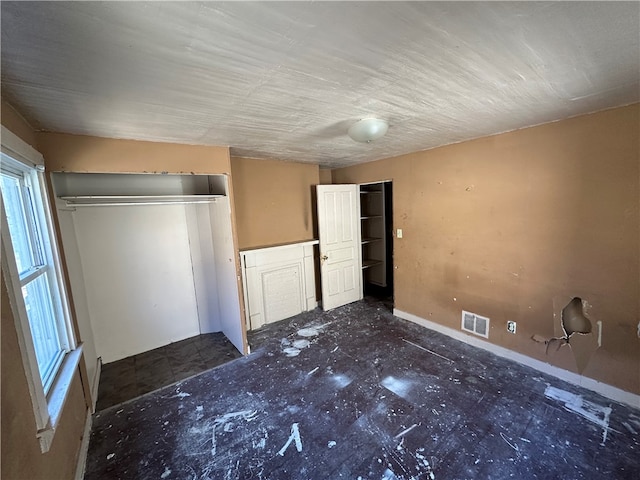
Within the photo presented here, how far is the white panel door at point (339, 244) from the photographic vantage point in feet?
12.8

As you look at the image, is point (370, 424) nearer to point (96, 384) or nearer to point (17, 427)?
point (17, 427)

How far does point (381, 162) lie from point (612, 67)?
2.44 meters

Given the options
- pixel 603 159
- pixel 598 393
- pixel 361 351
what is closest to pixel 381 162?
pixel 603 159

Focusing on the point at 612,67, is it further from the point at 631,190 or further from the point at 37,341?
the point at 37,341

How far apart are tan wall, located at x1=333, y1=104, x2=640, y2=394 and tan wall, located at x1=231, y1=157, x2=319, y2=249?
1.36 m

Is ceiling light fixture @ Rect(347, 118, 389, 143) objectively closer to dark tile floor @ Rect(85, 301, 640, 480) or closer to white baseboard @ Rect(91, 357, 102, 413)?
dark tile floor @ Rect(85, 301, 640, 480)

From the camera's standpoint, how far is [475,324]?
2.87 metres

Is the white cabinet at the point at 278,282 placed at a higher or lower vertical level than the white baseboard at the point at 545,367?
higher

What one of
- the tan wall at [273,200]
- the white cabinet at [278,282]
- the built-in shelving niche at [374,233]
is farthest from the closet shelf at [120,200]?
the built-in shelving niche at [374,233]

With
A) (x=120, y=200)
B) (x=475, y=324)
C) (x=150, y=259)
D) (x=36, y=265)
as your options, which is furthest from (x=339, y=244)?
(x=36, y=265)

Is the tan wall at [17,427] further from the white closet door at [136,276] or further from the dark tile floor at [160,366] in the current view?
the white closet door at [136,276]

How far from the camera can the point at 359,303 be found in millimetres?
4258

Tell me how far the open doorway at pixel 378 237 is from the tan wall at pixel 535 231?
1.42 metres

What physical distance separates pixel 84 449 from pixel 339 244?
3246 mm
